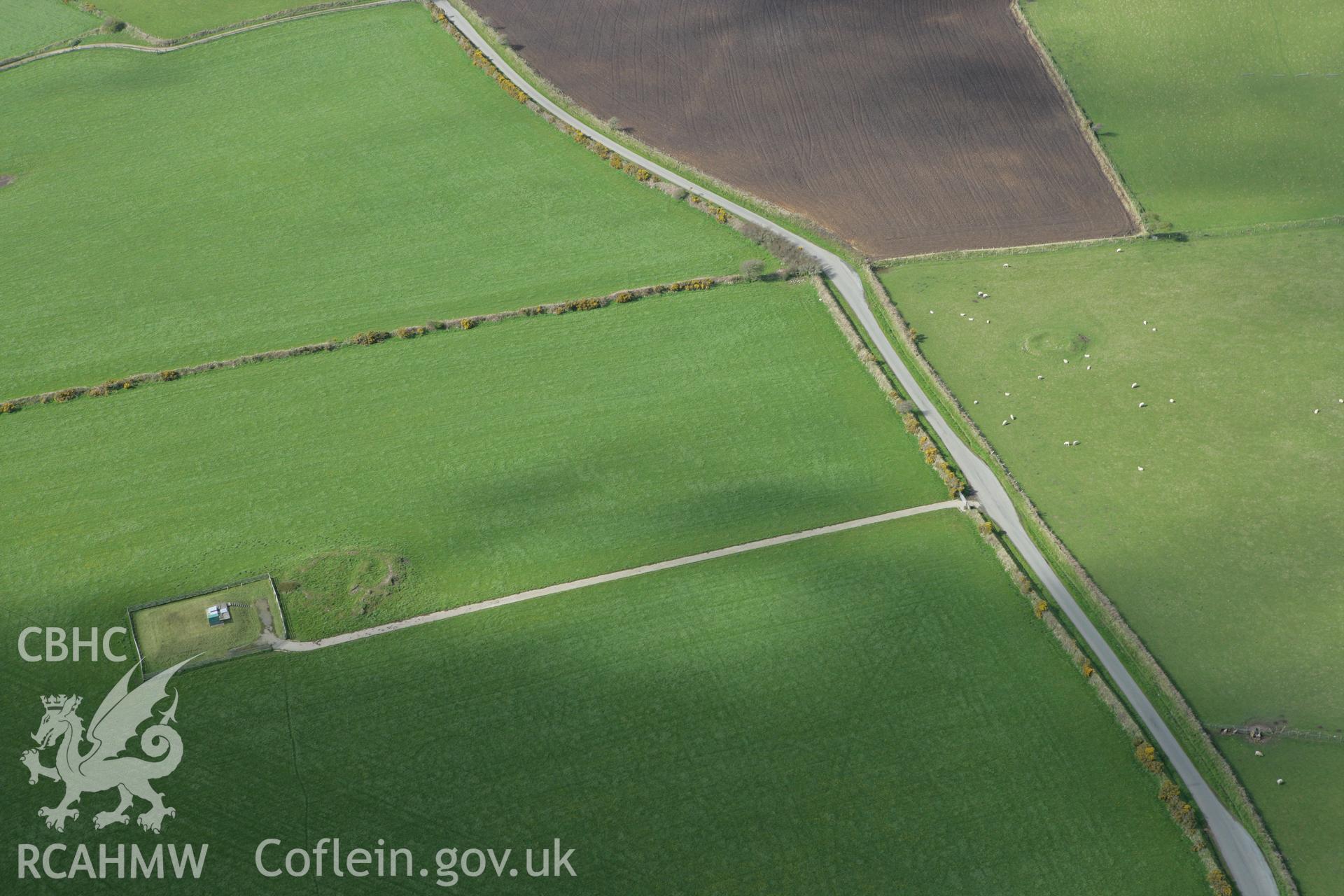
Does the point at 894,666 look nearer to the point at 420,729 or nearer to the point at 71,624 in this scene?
the point at 420,729

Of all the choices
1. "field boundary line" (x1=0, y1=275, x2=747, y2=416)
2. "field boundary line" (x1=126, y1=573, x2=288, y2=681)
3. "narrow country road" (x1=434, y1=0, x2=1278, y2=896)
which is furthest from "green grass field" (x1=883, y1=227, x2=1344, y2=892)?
"field boundary line" (x1=126, y1=573, x2=288, y2=681)

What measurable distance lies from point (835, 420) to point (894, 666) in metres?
20.5

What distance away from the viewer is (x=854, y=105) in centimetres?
10469

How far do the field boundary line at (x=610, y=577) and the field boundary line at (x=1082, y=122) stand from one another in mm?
39556

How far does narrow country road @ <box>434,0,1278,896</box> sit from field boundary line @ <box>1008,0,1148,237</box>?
1021 inches

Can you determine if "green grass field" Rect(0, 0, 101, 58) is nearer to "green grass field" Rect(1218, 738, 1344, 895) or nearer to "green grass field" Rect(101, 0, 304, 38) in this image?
"green grass field" Rect(101, 0, 304, 38)

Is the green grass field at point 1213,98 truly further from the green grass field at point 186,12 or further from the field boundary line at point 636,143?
the green grass field at point 186,12

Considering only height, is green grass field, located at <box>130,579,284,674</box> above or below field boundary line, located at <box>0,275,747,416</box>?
below

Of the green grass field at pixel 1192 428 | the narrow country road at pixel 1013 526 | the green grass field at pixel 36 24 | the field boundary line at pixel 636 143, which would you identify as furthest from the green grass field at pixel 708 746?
the green grass field at pixel 36 24

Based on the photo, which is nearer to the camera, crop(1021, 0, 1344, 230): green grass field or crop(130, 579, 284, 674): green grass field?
crop(130, 579, 284, 674): green grass field

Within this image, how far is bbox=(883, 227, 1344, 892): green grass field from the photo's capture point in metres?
61.3

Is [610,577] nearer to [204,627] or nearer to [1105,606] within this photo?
[204,627]

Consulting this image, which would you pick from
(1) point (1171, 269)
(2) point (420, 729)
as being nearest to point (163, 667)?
(2) point (420, 729)

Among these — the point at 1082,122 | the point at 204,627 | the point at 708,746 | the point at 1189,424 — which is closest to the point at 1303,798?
the point at 1189,424
